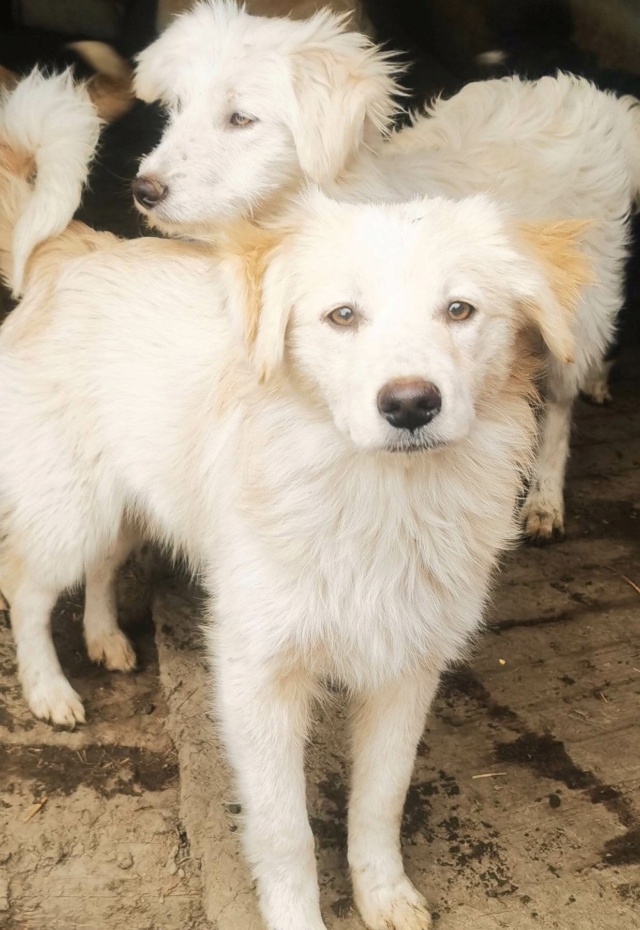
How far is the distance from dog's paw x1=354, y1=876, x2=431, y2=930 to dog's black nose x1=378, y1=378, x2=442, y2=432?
1335 mm

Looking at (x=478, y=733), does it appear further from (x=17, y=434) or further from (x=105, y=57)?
(x=105, y=57)

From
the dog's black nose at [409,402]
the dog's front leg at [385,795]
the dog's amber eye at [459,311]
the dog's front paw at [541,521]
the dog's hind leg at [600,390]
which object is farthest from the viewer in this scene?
the dog's hind leg at [600,390]

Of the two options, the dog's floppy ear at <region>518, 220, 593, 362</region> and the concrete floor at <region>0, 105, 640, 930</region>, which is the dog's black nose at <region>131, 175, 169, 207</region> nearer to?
the dog's floppy ear at <region>518, 220, 593, 362</region>

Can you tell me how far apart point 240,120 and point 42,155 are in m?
0.56

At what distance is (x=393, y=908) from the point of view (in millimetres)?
2439

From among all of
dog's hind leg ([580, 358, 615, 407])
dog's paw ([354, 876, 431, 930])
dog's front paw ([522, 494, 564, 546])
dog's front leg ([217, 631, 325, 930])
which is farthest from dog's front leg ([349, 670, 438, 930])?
dog's hind leg ([580, 358, 615, 407])

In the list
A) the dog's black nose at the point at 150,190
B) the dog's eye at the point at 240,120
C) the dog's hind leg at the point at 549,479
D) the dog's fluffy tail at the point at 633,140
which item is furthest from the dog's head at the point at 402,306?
the dog's hind leg at the point at 549,479

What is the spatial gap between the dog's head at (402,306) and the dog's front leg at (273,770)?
26.2 inches

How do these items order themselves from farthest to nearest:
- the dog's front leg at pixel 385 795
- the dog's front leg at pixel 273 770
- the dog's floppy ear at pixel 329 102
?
1. the dog's floppy ear at pixel 329 102
2. the dog's front leg at pixel 385 795
3. the dog's front leg at pixel 273 770

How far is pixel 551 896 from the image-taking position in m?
2.53

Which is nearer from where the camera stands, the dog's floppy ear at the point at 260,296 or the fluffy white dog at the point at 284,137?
the dog's floppy ear at the point at 260,296

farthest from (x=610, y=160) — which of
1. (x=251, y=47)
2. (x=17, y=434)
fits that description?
(x=17, y=434)

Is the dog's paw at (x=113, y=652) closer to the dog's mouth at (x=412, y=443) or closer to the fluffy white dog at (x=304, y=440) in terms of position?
the fluffy white dog at (x=304, y=440)

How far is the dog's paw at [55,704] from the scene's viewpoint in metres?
3.02
